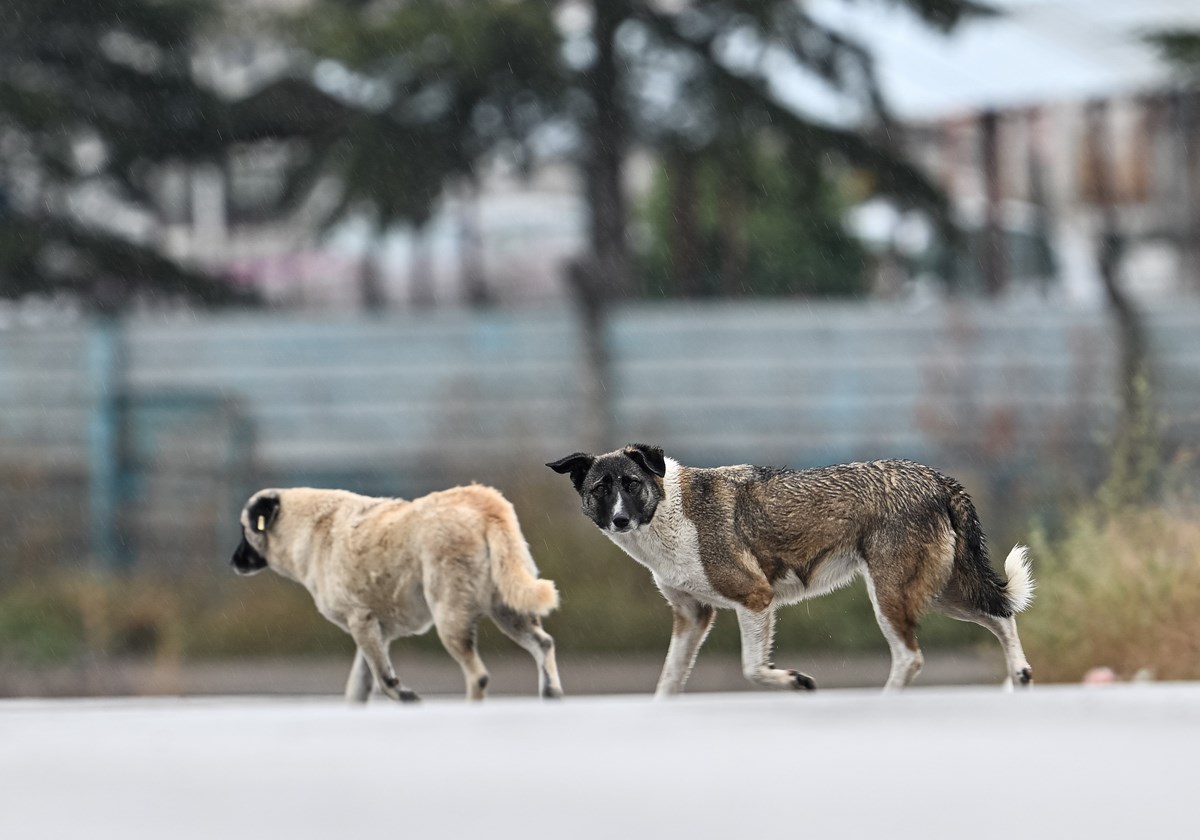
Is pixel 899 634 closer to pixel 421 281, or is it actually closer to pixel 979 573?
pixel 979 573

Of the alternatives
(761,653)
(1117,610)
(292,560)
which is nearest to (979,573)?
(761,653)

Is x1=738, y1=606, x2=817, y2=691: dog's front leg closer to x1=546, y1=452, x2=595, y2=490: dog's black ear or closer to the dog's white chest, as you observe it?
the dog's white chest

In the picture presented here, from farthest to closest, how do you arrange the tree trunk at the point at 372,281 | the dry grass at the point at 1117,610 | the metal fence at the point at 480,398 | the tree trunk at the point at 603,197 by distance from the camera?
the tree trunk at the point at 372,281, the tree trunk at the point at 603,197, the metal fence at the point at 480,398, the dry grass at the point at 1117,610

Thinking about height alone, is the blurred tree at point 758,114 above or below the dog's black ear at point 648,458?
above

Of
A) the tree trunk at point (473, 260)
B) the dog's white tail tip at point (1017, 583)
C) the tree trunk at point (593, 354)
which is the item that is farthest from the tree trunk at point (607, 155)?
the dog's white tail tip at point (1017, 583)

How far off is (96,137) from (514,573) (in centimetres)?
1179

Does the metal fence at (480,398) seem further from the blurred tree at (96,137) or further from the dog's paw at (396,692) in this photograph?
the dog's paw at (396,692)

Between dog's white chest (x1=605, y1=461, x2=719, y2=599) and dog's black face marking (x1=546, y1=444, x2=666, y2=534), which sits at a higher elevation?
dog's black face marking (x1=546, y1=444, x2=666, y2=534)

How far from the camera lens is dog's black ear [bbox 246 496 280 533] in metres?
4.34

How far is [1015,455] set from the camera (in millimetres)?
11812

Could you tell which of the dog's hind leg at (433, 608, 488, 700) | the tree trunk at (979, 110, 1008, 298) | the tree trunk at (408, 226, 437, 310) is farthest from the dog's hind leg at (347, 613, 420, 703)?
the tree trunk at (979, 110, 1008, 298)

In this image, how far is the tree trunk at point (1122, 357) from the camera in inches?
316

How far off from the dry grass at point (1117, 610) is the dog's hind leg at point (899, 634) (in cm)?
310

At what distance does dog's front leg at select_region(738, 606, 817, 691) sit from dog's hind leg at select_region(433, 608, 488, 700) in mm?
652
